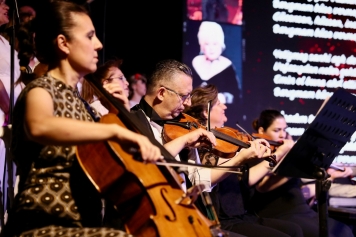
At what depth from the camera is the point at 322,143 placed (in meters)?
2.71

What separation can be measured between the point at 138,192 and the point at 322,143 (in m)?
1.30

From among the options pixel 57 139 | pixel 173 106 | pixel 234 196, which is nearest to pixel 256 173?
pixel 234 196

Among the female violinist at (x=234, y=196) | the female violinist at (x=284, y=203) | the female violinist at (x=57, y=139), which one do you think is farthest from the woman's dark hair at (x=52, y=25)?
the female violinist at (x=284, y=203)

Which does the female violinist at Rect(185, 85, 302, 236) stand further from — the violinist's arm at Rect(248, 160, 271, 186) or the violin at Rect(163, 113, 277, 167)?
the violin at Rect(163, 113, 277, 167)

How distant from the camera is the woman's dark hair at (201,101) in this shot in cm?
352

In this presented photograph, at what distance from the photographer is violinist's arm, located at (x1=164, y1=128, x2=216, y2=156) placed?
2.47 metres

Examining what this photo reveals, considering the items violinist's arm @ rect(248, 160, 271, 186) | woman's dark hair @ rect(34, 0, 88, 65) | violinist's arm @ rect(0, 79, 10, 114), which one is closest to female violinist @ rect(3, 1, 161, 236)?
woman's dark hair @ rect(34, 0, 88, 65)

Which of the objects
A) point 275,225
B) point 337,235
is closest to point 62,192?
point 275,225

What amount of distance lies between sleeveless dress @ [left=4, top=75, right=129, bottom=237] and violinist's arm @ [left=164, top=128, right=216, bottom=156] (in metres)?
0.62

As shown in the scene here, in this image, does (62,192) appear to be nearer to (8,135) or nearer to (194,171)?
(8,135)

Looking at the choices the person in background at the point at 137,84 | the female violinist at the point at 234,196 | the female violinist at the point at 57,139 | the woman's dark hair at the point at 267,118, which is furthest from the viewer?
the person in background at the point at 137,84

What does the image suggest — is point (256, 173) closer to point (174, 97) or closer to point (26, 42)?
point (174, 97)

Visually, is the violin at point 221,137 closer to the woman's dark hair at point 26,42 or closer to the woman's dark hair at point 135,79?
the woman's dark hair at point 26,42

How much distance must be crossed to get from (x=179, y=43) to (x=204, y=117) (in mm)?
1809
